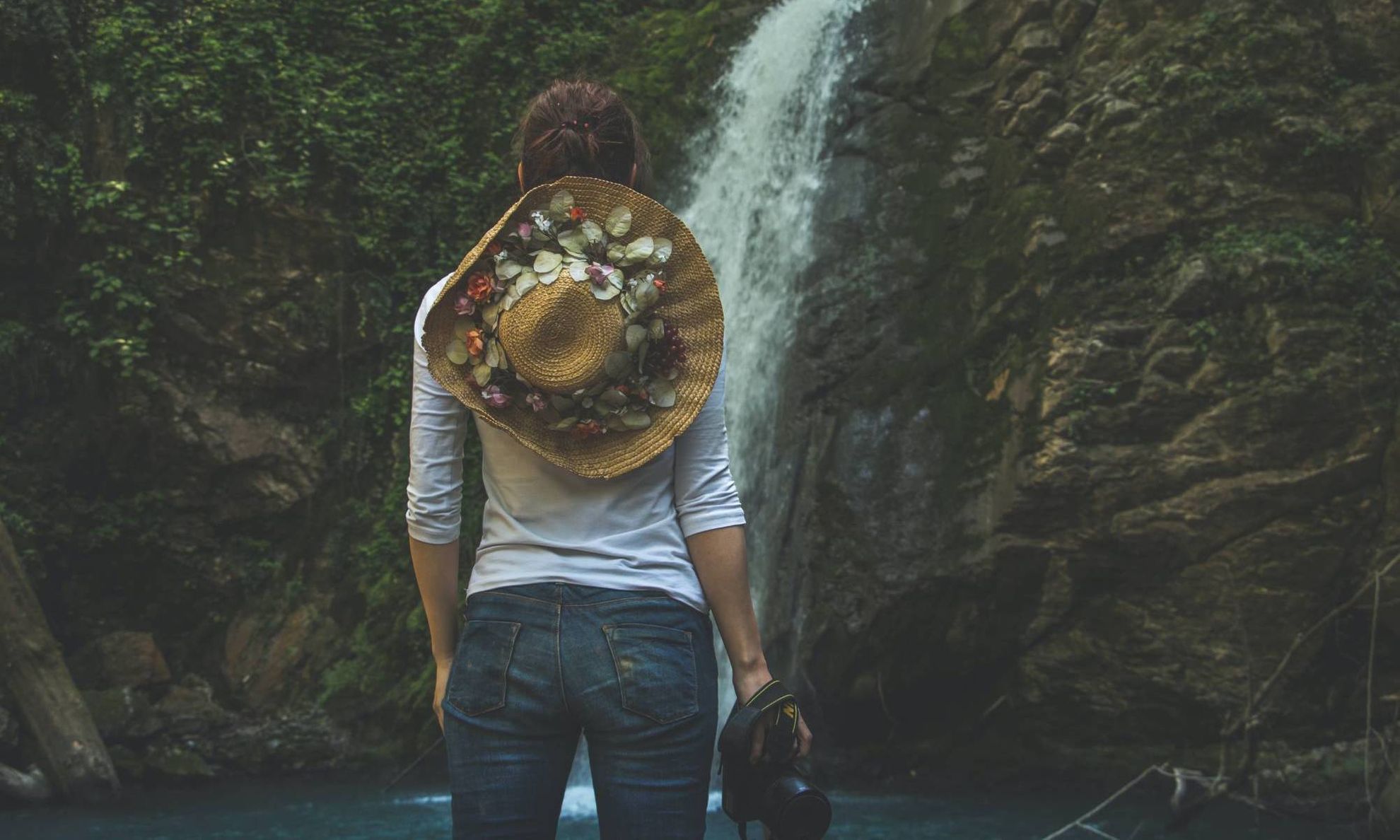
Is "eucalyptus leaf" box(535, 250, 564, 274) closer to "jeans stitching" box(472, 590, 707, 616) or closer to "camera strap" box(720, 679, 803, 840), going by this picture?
"jeans stitching" box(472, 590, 707, 616)

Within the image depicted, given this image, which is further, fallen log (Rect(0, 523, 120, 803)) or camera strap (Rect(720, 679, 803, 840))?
fallen log (Rect(0, 523, 120, 803))

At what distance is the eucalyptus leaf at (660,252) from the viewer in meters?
2.02

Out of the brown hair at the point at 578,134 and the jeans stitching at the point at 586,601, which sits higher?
the brown hair at the point at 578,134

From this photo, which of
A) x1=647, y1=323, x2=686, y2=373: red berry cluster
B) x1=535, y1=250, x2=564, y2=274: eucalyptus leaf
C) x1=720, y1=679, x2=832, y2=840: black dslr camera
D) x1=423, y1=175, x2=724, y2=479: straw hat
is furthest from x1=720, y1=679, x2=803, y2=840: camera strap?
x1=535, y1=250, x2=564, y2=274: eucalyptus leaf

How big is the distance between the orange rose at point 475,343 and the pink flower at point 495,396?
60 millimetres

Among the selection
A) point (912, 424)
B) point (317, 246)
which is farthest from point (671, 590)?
point (317, 246)

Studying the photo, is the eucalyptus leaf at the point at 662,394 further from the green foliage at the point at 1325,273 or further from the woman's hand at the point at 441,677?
the green foliage at the point at 1325,273

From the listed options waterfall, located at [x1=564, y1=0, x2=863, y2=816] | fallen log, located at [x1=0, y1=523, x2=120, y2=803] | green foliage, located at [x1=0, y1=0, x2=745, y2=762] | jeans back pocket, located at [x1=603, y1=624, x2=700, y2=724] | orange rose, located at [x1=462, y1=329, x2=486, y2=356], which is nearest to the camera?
jeans back pocket, located at [x1=603, y1=624, x2=700, y2=724]

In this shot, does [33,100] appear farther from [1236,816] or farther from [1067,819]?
[1236,816]

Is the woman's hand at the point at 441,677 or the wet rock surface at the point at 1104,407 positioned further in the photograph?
the wet rock surface at the point at 1104,407

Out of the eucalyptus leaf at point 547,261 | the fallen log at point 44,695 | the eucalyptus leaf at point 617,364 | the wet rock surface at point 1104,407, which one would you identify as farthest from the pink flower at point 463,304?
the fallen log at point 44,695

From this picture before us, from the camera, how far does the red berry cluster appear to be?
2016mm

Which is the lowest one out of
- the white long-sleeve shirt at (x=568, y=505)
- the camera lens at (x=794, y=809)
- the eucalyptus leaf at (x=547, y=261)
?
the camera lens at (x=794, y=809)

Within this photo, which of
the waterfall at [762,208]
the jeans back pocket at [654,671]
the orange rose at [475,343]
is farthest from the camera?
the waterfall at [762,208]
